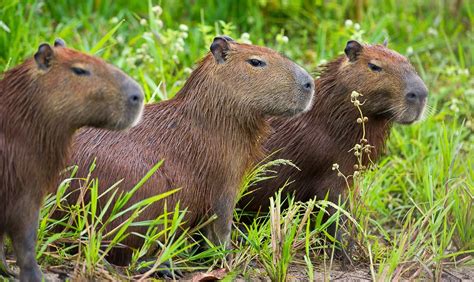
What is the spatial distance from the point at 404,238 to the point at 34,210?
1656 mm

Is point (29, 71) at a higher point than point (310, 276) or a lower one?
higher

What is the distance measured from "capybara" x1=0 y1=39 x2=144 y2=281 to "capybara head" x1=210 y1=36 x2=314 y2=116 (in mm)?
947

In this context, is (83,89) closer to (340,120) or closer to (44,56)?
(44,56)

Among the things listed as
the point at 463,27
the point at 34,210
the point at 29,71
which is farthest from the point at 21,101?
the point at 463,27

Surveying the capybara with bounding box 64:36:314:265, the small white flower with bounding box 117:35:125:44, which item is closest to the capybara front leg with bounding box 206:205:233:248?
the capybara with bounding box 64:36:314:265

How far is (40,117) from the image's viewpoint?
417 cm

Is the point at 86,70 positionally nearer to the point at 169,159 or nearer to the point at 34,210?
the point at 34,210

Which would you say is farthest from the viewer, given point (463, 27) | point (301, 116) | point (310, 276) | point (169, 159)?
point (463, 27)

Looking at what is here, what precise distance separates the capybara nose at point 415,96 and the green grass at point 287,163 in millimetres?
451

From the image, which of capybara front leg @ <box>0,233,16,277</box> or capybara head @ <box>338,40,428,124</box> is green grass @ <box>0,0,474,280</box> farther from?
capybara head @ <box>338,40,428,124</box>

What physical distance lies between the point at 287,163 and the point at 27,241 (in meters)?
1.74

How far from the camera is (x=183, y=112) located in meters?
5.15

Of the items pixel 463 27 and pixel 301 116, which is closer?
pixel 301 116

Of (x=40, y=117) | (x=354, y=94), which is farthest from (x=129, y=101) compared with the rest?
(x=354, y=94)
